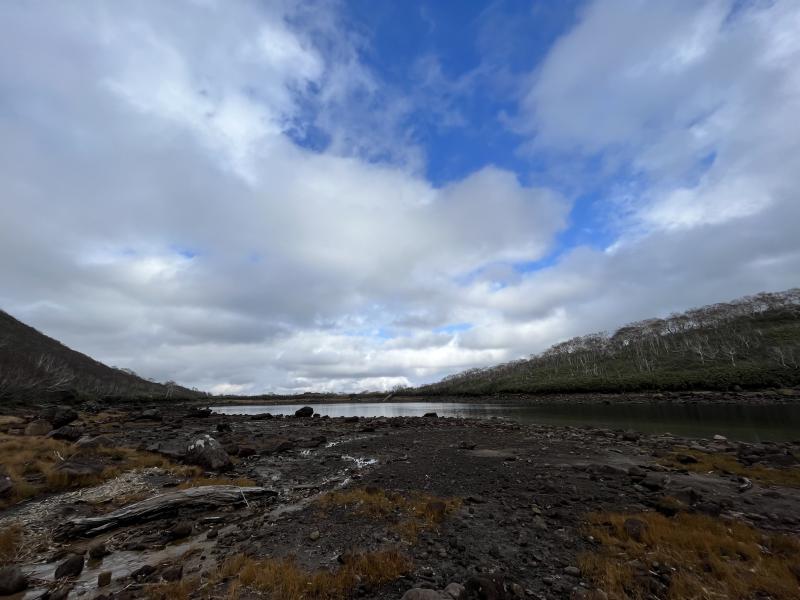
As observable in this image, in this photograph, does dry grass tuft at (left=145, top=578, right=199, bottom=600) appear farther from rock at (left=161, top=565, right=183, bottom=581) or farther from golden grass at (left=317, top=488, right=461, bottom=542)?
golden grass at (left=317, top=488, right=461, bottom=542)

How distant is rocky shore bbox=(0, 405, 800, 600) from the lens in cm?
802

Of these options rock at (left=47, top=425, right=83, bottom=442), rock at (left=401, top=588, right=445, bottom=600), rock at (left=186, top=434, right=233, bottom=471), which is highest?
rock at (left=47, top=425, right=83, bottom=442)

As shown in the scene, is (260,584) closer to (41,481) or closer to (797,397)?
(41,481)

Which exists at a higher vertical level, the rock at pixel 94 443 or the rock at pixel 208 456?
the rock at pixel 94 443

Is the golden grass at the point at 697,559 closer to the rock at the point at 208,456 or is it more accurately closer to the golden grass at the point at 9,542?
the golden grass at the point at 9,542

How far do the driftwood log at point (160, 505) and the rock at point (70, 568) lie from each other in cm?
238

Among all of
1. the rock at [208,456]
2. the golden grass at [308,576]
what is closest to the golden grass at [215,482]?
the rock at [208,456]

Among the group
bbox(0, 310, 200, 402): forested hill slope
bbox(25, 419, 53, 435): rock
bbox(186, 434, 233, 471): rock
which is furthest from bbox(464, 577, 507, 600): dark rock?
bbox(0, 310, 200, 402): forested hill slope

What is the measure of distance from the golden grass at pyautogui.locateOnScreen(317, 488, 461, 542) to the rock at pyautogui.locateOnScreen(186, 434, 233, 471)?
927 cm

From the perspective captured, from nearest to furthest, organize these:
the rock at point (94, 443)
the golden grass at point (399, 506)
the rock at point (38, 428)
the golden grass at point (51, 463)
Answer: the golden grass at point (399, 506) → the golden grass at point (51, 463) → the rock at point (94, 443) → the rock at point (38, 428)

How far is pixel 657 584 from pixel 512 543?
11.6 ft

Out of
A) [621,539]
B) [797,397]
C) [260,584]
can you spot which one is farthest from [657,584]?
[797,397]

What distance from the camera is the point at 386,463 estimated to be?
71.8 ft

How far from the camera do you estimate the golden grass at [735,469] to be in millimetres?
15695
